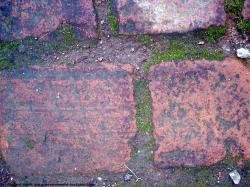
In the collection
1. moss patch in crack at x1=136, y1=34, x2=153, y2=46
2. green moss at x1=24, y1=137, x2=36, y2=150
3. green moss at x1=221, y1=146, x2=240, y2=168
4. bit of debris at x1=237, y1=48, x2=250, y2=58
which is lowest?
green moss at x1=221, y1=146, x2=240, y2=168

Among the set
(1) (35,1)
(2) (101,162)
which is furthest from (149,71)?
(1) (35,1)

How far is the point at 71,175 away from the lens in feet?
4.98

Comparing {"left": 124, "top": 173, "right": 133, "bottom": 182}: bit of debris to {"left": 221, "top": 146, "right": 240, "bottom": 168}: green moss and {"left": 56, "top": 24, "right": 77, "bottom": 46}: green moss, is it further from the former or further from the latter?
{"left": 56, "top": 24, "right": 77, "bottom": 46}: green moss

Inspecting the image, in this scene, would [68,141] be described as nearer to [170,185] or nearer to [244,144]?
[170,185]

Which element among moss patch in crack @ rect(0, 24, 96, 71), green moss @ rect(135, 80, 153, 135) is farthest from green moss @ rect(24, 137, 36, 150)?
green moss @ rect(135, 80, 153, 135)

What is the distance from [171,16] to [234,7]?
21 centimetres

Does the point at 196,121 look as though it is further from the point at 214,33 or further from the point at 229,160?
the point at 214,33

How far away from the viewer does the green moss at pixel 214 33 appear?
5.01 ft

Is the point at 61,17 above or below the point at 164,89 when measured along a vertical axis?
above

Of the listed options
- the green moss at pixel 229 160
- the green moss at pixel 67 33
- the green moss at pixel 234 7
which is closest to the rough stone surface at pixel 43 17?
the green moss at pixel 67 33

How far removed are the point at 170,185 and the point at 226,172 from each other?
0.18 metres

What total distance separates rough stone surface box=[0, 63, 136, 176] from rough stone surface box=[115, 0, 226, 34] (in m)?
0.15

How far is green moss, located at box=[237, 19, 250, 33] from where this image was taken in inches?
60.2

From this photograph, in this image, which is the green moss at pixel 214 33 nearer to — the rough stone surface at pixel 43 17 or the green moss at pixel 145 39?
the green moss at pixel 145 39
